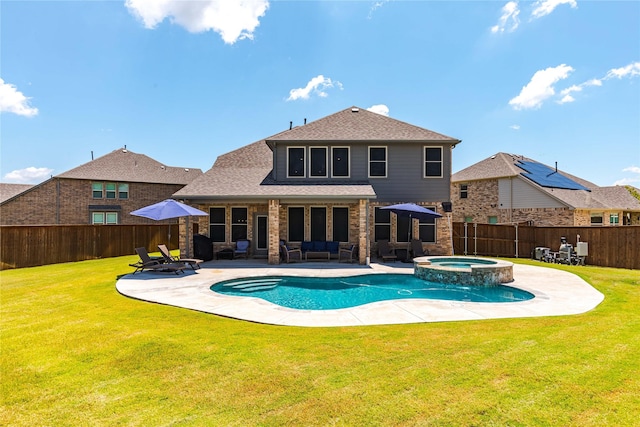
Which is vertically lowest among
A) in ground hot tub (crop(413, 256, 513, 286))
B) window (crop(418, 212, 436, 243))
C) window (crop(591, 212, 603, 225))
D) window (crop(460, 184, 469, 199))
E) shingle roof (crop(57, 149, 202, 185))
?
in ground hot tub (crop(413, 256, 513, 286))

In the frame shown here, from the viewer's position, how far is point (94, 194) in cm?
2809

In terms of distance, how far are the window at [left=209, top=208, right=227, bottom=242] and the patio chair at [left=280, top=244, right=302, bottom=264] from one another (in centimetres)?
384

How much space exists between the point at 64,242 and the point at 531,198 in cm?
3111

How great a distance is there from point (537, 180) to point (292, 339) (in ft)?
89.9

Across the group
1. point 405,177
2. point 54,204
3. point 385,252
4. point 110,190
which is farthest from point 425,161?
point 54,204

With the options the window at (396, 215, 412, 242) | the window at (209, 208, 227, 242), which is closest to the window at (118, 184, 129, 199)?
the window at (209, 208, 227, 242)

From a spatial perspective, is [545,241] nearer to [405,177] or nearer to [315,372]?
[405,177]

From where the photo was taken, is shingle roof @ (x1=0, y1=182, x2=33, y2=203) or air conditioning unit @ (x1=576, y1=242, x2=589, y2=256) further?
shingle roof @ (x1=0, y1=182, x2=33, y2=203)

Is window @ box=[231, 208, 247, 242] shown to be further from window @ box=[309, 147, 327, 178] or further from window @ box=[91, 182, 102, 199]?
window @ box=[91, 182, 102, 199]

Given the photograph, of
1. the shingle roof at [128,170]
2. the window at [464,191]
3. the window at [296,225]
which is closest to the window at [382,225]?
the window at [296,225]

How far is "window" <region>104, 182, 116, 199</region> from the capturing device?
28.6m

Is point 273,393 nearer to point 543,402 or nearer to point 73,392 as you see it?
point 73,392

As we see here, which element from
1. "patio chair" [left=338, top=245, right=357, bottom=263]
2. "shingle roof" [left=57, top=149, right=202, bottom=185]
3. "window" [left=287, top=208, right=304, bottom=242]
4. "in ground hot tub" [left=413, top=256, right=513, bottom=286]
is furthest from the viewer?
"shingle roof" [left=57, top=149, right=202, bottom=185]

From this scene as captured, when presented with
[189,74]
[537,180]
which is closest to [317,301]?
[189,74]
